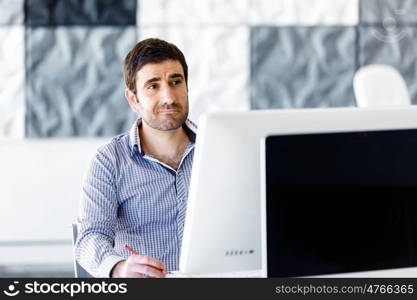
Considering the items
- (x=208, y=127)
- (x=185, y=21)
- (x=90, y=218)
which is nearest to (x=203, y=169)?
(x=208, y=127)

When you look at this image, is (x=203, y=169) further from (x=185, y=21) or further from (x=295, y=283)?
(x=185, y=21)

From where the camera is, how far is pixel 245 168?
5.01 ft

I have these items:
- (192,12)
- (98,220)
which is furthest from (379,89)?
(98,220)

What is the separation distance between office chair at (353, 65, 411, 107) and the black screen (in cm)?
199

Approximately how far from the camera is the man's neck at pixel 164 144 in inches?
91.0

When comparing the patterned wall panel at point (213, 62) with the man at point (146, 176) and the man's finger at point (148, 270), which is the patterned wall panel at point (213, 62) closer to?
the man at point (146, 176)

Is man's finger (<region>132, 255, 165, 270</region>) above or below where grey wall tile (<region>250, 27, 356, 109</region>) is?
below

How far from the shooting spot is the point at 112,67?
12.6 feet

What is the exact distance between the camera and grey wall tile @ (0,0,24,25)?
3.76m

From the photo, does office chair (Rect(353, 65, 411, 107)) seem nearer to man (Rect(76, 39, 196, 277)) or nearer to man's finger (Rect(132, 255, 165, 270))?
man (Rect(76, 39, 196, 277))

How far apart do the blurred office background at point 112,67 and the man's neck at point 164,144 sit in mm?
1560

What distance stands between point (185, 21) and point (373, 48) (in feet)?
3.61

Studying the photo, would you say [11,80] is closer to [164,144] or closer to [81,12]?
[81,12]

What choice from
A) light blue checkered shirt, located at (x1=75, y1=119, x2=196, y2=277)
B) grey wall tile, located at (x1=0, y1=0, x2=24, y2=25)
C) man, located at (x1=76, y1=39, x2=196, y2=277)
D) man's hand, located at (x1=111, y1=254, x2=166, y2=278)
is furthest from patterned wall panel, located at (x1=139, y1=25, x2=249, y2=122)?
man's hand, located at (x1=111, y1=254, x2=166, y2=278)
